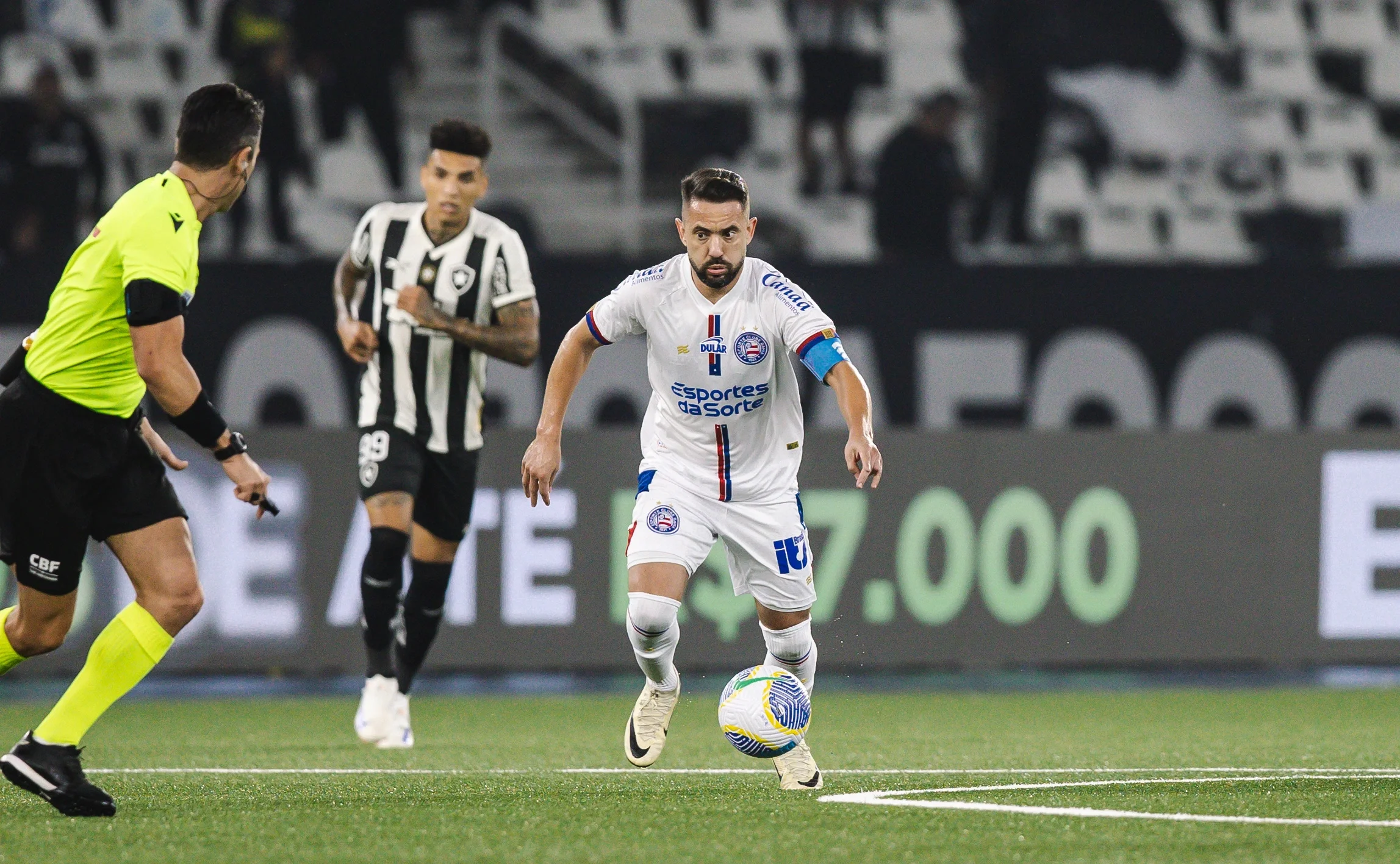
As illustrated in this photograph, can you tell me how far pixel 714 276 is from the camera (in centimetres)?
570

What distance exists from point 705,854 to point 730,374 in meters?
1.81

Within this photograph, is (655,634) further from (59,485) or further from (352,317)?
(352,317)

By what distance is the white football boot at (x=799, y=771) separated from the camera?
563 cm

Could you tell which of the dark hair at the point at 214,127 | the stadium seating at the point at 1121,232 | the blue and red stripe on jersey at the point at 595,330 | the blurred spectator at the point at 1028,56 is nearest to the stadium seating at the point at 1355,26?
the blurred spectator at the point at 1028,56

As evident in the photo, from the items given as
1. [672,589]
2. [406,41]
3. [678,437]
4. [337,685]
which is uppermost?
[406,41]

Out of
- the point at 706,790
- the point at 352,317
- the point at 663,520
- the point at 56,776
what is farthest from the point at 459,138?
the point at 56,776

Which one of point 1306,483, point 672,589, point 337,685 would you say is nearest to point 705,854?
point 672,589

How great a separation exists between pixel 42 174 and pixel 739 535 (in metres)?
7.53

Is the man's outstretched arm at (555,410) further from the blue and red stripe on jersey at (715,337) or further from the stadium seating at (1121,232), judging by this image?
the stadium seating at (1121,232)

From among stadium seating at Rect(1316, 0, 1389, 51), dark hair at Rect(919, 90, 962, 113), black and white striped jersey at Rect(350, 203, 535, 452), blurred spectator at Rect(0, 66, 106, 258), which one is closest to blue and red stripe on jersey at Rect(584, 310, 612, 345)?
black and white striped jersey at Rect(350, 203, 535, 452)

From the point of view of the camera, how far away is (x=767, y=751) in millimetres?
5469

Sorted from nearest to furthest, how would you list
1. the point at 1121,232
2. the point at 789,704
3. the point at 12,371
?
1. the point at 12,371
2. the point at 789,704
3. the point at 1121,232

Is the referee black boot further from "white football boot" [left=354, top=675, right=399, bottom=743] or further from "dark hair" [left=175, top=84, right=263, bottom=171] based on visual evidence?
"white football boot" [left=354, top=675, right=399, bottom=743]

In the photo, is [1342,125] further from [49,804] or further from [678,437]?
[49,804]
